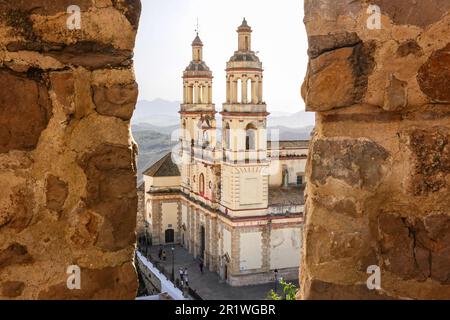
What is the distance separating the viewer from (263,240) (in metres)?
21.1

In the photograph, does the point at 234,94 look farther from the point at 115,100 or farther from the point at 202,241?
the point at 115,100

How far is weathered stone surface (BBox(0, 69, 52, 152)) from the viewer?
1784 mm

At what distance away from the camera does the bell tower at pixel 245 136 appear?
2097cm

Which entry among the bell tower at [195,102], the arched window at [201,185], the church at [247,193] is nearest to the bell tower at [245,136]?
the church at [247,193]

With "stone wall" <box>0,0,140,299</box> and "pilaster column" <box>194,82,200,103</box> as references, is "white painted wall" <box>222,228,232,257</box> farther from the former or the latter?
"stone wall" <box>0,0,140,299</box>

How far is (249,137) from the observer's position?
21.7 metres

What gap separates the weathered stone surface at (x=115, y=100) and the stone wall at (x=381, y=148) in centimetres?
68

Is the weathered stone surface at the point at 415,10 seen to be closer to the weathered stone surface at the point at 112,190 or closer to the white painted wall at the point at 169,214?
the weathered stone surface at the point at 112,190

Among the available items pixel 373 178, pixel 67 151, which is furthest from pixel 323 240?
pixel 67 151

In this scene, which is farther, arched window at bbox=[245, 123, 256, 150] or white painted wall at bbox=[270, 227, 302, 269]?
arched window at bbox=[245, 123, 256, 150]

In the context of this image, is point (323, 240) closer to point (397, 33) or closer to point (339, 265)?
point (339, 265)

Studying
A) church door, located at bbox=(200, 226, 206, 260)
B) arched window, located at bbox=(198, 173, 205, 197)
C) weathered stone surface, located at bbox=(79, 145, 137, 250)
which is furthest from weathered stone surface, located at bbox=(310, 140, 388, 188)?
church door, located at bbox=(200, 226, 206, 260)

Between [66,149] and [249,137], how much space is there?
65.3 ft

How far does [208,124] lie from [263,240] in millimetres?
7885
